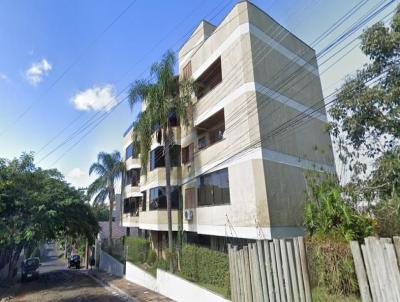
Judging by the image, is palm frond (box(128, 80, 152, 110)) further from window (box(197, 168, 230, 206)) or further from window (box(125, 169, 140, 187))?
window (box(125, 169, 140, 187))

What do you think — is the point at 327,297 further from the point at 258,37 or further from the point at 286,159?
the point at 258,37

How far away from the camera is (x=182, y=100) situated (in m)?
17.7

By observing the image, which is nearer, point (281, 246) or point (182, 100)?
point (281, 246)

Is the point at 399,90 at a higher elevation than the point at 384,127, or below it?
higher

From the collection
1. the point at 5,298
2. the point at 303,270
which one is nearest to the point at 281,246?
the point at 303,270

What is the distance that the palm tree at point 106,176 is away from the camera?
106 ft

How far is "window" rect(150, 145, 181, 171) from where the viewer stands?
20.5 meters

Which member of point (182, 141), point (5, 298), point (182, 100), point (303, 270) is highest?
point (182, 100)

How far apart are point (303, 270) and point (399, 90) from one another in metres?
8.68

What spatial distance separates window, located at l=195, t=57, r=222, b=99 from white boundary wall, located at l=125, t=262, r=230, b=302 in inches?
427

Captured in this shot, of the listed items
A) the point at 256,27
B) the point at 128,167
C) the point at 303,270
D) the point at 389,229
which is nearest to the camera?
the point at 303,270

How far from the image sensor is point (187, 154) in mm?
19750

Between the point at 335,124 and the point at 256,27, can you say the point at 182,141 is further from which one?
the point at 335,124

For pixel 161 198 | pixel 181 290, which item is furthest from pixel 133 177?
pixel 181 290
